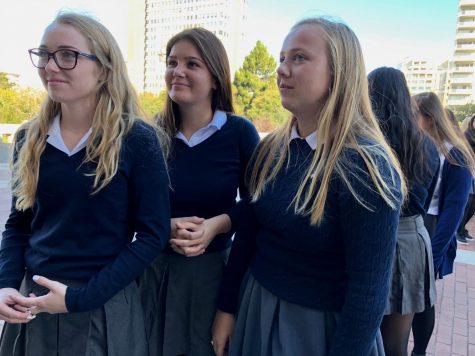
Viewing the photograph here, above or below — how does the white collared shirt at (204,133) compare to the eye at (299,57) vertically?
below

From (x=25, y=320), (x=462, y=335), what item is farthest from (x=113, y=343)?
(x=462, y=335)

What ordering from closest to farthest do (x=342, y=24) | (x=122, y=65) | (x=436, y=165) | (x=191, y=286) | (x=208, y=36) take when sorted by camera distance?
1. (x=342, y=24)
2. (x=122, y=65)
3. (x=191, y=286)
4. (x=208, y=36)
5. (x=436, y=165)

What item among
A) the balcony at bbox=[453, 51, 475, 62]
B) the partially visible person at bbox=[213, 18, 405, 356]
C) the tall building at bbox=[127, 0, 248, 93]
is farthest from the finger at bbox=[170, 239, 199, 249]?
the balcony at bbox=[453, 51, 475, 62]

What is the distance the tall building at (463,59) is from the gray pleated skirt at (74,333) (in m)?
61.1

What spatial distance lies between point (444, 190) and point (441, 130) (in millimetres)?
400

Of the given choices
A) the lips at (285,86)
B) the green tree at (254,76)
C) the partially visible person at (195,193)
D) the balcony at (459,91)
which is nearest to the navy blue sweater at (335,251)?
the lips at (285,86)

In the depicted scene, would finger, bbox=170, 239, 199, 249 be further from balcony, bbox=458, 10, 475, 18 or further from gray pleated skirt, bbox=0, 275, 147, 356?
balcony, bbox=458, 10, 475, 18

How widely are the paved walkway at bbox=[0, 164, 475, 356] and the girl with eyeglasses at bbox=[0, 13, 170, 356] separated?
2.49m

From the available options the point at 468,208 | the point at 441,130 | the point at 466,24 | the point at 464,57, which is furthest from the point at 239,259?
the point at 466,24

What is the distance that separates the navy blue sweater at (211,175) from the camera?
5.26 ft

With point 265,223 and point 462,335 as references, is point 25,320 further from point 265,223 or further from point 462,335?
point 462,335

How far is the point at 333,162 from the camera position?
110cm

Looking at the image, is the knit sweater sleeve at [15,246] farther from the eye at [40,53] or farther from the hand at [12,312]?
the eye at [40,53]

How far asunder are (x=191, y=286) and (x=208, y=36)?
3.65 feet
